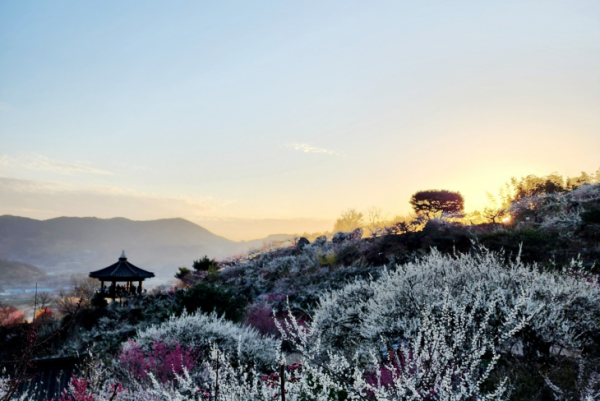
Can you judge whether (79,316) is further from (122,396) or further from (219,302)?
(122,396)

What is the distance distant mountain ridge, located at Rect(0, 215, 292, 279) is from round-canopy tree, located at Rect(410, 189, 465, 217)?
120 meters

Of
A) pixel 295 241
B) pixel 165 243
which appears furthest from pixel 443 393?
pixel 165 243

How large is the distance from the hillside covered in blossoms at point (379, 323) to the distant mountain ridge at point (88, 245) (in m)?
123

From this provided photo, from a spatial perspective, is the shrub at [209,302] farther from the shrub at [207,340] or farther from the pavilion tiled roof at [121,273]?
the pavilion tiled roof at [121,273]

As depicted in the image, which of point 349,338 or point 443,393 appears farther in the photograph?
point 349,338

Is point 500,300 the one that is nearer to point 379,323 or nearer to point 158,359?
point 379,323

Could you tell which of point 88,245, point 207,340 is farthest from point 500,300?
point 88,245

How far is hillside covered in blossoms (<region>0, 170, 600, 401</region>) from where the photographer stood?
489 centimetres

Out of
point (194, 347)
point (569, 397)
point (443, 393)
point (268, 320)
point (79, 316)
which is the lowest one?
point (79, 316)

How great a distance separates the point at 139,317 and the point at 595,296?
19521mm

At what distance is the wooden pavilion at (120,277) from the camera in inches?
918

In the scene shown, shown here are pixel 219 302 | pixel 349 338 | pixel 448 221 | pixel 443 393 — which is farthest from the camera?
pixel 448 221

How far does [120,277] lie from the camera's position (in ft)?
77.0

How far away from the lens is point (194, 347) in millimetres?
8672
